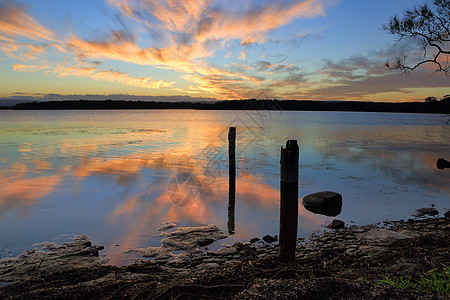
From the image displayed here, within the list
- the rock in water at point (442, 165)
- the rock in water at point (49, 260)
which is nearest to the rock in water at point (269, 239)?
the rock in water at point (49, 260)

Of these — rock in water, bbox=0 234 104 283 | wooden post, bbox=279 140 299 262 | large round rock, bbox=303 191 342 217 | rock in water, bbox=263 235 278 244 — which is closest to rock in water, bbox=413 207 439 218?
large round rock, bbox=303 191 342 217

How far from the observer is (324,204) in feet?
39.3

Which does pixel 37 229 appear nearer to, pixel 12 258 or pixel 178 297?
pixel 12 258

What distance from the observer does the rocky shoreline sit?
11.6 feet

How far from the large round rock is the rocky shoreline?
1.74 m

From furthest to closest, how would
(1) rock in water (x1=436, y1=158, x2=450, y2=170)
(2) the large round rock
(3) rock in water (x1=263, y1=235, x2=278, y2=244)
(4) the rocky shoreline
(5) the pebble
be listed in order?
1. (1) rock in water (x1=436, y1=158, x2=450, y2=170)
2. (2) the large round rock
3. (3) rock in water (x1=263, y1=235, x2=278, y2=244)
4. (5) the pebble
5. (4) the rocky shoreline

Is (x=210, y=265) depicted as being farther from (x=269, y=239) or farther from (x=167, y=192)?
(x=167, y=192)

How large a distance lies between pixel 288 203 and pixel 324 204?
22.4ft

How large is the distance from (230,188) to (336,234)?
6731 mm

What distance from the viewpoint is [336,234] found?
9156 millimetres

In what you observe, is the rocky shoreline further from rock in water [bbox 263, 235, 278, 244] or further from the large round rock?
the large round rock

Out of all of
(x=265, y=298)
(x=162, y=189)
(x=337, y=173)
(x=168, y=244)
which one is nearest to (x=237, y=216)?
(x=168, y=244)

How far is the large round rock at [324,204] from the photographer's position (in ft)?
38.5

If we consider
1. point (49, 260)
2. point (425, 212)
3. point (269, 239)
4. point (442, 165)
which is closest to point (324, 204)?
point (425, 212)
